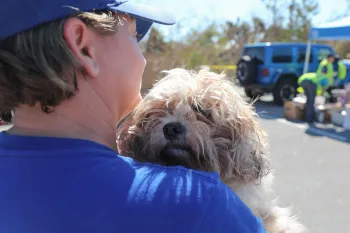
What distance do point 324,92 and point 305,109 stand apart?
2439 mm

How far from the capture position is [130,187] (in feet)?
3.09

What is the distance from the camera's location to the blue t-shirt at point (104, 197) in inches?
35.6

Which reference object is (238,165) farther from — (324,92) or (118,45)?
(324,92)

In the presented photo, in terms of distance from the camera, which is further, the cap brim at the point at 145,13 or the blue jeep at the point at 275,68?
the blue jeep at the point at 275,68

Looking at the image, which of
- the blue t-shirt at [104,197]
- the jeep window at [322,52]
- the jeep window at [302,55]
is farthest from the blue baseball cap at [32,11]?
the jeep window at [322,52]

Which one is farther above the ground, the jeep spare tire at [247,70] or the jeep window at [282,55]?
the jeep window at [282,55]

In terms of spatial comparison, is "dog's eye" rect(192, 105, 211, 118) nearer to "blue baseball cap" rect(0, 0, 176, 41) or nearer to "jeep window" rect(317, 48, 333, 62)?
"blue baseball cap" rect(0, 0, 176, 41)

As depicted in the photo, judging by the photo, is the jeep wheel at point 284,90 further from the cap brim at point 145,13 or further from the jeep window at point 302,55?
the cap brim at point 145,13

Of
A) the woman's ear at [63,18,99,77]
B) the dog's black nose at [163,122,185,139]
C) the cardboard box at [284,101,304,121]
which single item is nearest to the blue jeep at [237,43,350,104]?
the cardboard box at [284,101,304,121]

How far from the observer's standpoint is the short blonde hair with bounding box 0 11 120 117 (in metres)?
1.00

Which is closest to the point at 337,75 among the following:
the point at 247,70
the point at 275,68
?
the point at 275,68

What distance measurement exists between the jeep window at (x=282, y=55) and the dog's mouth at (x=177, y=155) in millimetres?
12103

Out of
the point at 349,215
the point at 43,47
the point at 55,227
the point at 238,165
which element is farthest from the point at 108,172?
the point at 349,215

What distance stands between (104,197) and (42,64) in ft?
1.30
